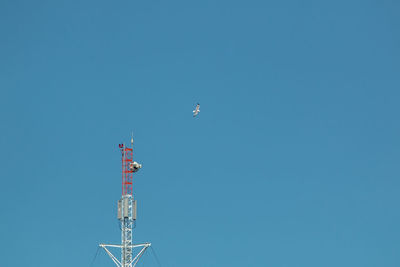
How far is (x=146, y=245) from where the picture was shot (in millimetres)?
163125

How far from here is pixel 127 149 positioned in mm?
168500

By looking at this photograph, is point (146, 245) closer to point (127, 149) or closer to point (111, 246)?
point (111, 246)

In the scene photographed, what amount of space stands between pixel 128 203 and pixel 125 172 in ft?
20.6

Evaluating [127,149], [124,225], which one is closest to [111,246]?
[124,225]

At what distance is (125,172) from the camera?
550 feet

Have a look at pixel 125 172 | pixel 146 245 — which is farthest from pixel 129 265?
pixel 125 172

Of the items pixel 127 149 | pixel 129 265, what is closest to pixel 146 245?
pixel 129 265

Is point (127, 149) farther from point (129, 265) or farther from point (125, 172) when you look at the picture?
point (129, 265)

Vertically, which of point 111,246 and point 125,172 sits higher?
point 125,172

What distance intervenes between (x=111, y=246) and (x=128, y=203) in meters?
7.76

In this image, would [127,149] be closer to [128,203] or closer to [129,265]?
[128,203]

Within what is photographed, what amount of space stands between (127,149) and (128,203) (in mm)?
10030

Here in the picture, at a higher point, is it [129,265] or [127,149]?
[127,149]

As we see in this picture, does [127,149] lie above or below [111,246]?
above
